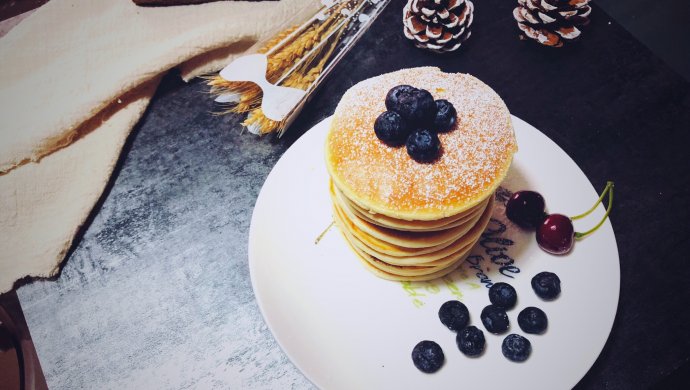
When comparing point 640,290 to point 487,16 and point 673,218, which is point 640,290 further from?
point 487,16

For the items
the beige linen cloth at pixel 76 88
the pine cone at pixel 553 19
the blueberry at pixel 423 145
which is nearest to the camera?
the blueberry at pixel 423 145

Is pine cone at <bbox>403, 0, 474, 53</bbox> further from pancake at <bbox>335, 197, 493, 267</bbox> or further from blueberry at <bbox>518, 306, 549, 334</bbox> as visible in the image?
blueberry at <bbox>518, 306, 549, 334</bbox>

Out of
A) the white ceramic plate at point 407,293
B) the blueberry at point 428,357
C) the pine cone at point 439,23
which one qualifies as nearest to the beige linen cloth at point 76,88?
the pine cone at point 439,23

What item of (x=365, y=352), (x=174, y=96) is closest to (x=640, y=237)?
(x=365, y=352)

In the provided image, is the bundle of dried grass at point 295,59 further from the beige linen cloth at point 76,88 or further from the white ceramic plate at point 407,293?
the white ceramic plate at point 407,293

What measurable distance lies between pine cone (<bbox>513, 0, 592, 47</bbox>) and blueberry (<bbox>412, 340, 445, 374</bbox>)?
121cm

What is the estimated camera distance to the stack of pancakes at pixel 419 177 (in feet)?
3.57

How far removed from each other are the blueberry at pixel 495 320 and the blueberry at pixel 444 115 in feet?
1.57

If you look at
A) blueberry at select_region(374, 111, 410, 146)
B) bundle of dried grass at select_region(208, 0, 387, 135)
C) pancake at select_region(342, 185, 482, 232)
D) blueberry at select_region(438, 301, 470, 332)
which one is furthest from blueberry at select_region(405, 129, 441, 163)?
bundle of dried grass at select_region(208, 0, 387, 135)

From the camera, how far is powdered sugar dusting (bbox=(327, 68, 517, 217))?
3.55 feet

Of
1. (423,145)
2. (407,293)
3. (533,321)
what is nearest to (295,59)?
(423,145)

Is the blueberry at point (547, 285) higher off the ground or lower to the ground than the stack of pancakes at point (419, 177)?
lower

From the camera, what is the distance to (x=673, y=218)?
1438 mm

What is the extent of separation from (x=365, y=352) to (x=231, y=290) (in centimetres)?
46
